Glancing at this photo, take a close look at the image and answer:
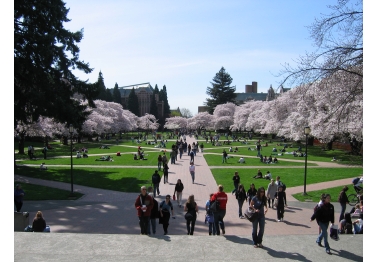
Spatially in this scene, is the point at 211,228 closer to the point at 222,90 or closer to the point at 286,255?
the point at 286,255

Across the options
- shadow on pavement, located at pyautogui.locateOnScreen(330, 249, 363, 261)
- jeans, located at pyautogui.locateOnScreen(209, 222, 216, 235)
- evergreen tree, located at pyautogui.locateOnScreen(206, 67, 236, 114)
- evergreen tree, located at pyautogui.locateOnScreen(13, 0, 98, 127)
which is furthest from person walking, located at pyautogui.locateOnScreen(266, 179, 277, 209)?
evergreen tree, located at pyautogui.locateOnScreen(206, 67, 236, 114)

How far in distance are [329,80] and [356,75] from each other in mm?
701

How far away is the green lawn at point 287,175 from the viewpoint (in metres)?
20.2

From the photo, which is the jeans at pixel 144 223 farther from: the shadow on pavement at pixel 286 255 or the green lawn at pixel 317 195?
the green lawn at pixel 317 195

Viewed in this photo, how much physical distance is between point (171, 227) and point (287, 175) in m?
13.9

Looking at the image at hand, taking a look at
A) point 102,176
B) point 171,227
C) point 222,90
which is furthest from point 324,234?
point 222,90

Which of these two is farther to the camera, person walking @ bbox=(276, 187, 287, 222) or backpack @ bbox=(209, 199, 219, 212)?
person walking @ bbox=(276, 187, 287, 222)

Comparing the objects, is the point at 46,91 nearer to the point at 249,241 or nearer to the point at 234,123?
the point at 249,241

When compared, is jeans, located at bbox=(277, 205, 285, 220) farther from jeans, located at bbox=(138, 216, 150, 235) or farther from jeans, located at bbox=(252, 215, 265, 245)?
jeans, located at bbox=(138, 216, 150, 235)

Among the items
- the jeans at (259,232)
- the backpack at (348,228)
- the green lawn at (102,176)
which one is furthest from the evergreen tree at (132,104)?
the jeans at (259,232)

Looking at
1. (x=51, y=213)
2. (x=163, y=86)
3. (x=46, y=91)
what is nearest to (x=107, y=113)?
(x=46, y=91)

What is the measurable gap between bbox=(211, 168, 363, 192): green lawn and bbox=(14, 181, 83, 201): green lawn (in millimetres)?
8556

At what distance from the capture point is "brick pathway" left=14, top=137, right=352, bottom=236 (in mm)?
11328

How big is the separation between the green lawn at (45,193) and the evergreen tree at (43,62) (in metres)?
4.22
